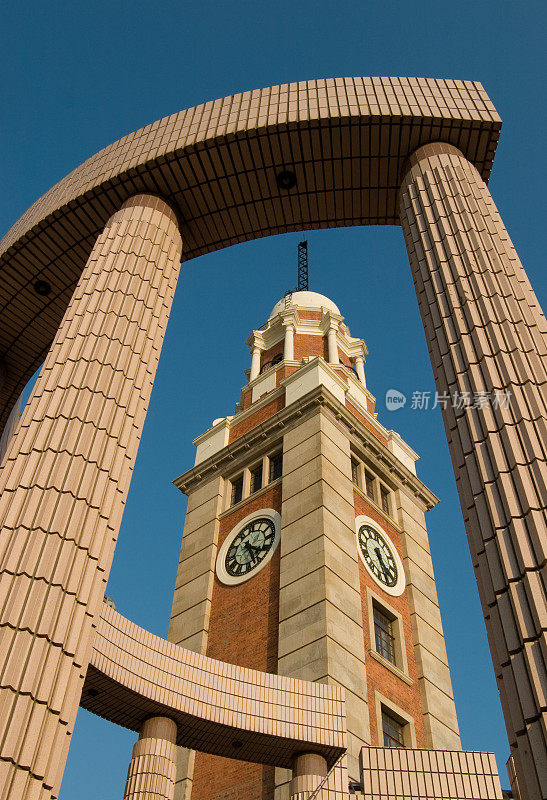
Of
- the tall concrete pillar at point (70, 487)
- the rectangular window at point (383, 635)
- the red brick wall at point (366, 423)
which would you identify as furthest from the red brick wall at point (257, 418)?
the tall concrete pillar at point (70, 487)

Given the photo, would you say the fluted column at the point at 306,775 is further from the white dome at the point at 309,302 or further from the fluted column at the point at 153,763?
the white dome at the point at 309,302

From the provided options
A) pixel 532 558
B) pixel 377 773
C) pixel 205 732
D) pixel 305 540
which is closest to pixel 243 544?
pixel 305 540

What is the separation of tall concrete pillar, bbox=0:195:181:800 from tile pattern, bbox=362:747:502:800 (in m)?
9.01

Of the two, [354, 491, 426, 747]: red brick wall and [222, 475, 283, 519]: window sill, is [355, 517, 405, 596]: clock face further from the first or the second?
[222, 475, 283, 519]: window sill

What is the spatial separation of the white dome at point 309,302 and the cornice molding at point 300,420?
1228 centimetres

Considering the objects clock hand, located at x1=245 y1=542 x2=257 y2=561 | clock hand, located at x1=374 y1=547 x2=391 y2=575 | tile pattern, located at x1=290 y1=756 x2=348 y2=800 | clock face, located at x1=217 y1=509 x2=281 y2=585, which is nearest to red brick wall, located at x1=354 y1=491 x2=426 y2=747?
clock hand, located at x1=374 y1=547 x2=391 y2=575

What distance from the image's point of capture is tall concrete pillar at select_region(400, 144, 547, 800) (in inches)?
349

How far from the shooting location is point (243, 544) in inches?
1383

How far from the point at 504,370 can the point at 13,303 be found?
14429 millimetres

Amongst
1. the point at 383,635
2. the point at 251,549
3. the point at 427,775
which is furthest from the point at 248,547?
the point at 427,775

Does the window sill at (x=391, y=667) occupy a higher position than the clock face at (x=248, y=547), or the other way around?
the clock face at (x=248, y=547)

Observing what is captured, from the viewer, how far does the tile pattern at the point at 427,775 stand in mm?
16141

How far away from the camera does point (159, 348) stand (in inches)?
623

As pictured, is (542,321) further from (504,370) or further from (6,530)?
(6,530)
